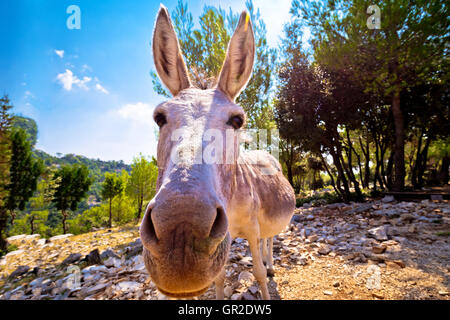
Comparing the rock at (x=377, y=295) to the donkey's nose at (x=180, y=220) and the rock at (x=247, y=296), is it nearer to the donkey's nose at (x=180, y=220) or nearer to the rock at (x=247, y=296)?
the rock at (x=247, y=296)

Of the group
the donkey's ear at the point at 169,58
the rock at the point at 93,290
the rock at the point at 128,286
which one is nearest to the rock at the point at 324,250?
the rock at the point at 128,286

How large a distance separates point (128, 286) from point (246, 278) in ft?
8.59

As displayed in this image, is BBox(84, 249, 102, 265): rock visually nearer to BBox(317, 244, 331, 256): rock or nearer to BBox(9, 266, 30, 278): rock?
BBox(9, 266, 30, 278): rock

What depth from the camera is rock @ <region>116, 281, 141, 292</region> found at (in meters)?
3.67

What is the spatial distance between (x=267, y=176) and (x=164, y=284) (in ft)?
10.5

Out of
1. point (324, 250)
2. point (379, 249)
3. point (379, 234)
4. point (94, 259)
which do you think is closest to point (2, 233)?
point (94, 259)

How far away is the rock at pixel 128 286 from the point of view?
12.0 feet

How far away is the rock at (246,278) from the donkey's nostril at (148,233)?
3391 millimetres

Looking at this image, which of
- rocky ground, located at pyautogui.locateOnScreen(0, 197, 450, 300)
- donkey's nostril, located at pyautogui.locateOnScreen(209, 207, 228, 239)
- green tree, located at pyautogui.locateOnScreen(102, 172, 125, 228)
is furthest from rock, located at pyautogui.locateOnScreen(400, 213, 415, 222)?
green tree, located at pyautogui.locateOnScreen(102, 172, 125, 228)

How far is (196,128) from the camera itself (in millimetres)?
1516

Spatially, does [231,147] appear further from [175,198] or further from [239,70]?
[239,70]

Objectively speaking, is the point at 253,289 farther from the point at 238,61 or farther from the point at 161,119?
the point at 238,61

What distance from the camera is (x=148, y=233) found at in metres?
1.06

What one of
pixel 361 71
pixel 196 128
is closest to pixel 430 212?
pixel 361 71
